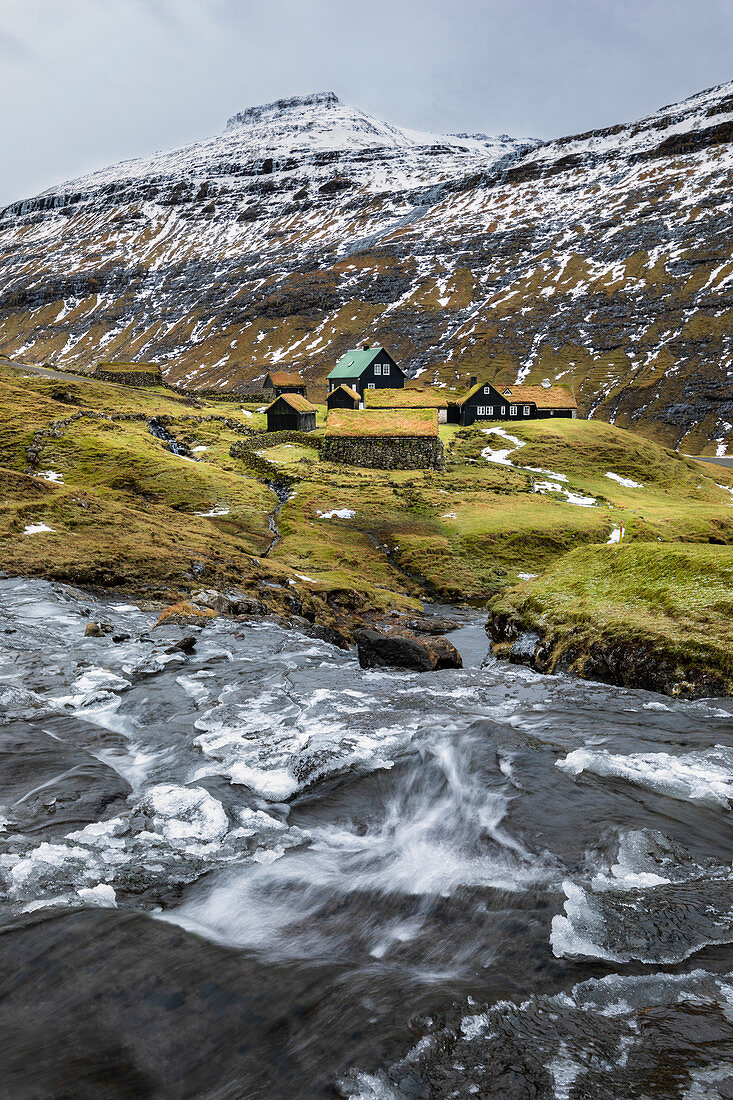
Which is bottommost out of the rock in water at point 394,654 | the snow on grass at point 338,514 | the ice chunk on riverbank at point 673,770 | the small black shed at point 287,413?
the rock in water at point 394,654

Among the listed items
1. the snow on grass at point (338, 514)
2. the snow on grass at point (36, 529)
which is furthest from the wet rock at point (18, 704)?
the snow on grass at point (338, 514)

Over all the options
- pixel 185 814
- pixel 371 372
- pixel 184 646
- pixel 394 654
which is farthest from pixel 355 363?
pixel 185 814

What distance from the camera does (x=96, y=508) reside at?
3189 cm

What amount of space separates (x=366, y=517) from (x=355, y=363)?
76748mm

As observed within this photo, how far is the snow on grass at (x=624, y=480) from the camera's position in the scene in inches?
2766

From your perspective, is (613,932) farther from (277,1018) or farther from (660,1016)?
(277,1018)

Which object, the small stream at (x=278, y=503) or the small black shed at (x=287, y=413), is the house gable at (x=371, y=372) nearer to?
the small black shed at (x=287, y=413)

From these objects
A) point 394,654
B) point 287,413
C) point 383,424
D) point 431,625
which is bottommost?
point 431,625

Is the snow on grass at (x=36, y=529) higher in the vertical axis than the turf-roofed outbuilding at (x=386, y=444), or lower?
lower

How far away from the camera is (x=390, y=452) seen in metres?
66.9

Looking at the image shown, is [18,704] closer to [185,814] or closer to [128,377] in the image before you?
[185,814]

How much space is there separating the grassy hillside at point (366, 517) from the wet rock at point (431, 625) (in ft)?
8.58

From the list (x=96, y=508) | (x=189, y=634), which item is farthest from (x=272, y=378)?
(x=189, y=634)

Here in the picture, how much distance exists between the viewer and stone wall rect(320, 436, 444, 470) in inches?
2621
